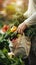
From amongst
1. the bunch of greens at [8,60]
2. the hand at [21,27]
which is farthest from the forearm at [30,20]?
the bunch of greens at [8,60]

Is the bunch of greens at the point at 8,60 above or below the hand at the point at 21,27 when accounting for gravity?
below

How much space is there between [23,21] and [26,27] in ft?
0.19

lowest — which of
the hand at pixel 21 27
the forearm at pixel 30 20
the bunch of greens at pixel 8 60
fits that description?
the bunch of greens at pixel 8 60

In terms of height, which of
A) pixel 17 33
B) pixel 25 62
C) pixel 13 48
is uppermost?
pixel 17 33

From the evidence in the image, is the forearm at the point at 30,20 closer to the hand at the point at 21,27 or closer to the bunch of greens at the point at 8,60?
the hand at the point at 21,27

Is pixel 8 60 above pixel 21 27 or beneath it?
beneath

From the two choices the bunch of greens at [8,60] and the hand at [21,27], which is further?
the hand at [21,27]

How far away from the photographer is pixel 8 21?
1765 millimetres

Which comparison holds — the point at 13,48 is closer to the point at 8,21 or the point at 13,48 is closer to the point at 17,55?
the point at 17,55

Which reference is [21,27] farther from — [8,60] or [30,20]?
[8,60]

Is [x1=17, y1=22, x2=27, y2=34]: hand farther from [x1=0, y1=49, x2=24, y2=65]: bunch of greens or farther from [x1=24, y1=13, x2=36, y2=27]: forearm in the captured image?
[x1=0, y1=49, x2=24, y2=65]: bunch of greens

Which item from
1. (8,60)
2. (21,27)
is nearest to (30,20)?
(21,27)

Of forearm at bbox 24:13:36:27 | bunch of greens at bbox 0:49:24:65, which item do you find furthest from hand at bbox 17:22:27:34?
bunch of greens at bbox 0:49:24:65

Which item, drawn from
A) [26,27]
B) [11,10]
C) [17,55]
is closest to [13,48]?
[17,55]
